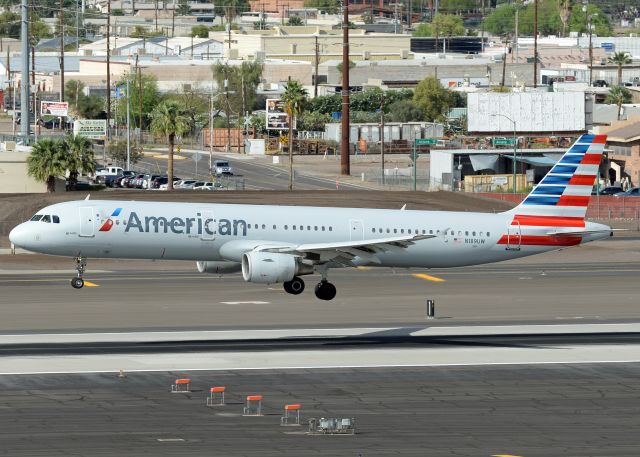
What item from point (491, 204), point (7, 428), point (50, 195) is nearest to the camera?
point (7, 428)

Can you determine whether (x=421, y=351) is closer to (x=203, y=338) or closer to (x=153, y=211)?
(x=203, y=338)

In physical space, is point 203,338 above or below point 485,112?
below

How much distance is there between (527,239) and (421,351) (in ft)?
44.9

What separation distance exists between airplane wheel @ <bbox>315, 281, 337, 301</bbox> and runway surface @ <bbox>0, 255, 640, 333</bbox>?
0.93 m

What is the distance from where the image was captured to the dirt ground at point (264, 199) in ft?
325

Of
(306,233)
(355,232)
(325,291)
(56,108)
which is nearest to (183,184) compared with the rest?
(56,108)

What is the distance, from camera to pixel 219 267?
2502 inches

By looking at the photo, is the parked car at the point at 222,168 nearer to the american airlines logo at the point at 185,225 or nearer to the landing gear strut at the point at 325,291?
the landing gear strut at the point at 325,291

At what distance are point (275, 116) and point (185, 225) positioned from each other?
413 feet

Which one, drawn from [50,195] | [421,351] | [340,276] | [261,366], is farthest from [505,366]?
[50,195]

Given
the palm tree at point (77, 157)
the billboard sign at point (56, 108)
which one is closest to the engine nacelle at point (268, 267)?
the palm tree at point (77, 157)

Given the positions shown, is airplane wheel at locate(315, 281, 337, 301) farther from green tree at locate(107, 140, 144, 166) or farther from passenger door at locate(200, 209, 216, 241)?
green tree at locate(107, 140, 144, 166)

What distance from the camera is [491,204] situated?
11544 centimetres

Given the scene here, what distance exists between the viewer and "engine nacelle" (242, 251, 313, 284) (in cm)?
6066
